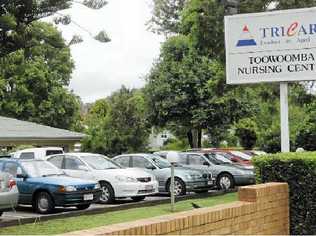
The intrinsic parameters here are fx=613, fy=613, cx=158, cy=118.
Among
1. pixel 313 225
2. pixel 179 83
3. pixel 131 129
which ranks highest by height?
pixel 179 83

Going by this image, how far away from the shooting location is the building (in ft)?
102

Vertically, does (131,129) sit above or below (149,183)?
above

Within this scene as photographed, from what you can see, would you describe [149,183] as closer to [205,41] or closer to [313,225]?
[205,41]

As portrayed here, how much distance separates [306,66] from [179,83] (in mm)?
24211

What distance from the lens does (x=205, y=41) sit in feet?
67.2

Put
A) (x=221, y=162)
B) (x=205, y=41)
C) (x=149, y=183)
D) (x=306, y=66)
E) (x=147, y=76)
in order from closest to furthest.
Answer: (x=306, y=66) → (x=149, y=183) → (x=205, y=41) → (x=221, y=162) → (x=147, y=76)

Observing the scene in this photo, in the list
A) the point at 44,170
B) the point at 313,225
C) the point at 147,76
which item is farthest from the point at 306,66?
the point at 147,76

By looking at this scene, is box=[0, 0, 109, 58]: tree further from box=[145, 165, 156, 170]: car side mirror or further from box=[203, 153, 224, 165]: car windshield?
box=[203, 153, 224, 165]: car windshield

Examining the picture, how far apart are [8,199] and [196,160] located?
38.2 ft

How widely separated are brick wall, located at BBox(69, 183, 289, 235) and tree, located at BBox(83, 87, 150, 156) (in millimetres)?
26644

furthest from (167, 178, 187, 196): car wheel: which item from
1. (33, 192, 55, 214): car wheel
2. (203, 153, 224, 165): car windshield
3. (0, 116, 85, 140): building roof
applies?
(0, 116, 85, 140): building roof

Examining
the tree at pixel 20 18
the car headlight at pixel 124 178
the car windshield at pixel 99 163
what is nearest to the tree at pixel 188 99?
the car windshield at pixel 99 163

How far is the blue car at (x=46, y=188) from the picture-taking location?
15625 mm

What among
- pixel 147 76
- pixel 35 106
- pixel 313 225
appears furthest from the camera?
pixel 35 106
